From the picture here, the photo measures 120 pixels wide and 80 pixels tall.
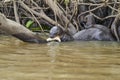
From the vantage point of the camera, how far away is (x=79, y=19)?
847 cm

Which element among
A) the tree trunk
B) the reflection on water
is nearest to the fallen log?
the reflection on water

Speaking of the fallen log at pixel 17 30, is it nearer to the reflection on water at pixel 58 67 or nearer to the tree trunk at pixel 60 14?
the reflection on water at pixel 58 67

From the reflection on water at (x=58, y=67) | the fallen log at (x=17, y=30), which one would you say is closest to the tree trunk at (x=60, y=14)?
the fallen log at (x=17, y=30)

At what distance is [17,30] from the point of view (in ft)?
19.7

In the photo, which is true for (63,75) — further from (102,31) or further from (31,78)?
(102,31)

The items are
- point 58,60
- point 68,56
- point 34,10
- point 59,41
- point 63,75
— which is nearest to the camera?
point 63,75

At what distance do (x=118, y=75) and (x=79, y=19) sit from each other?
5.44 metres

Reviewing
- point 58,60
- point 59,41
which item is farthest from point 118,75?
point 59,41

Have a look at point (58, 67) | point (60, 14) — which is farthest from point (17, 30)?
point (58, 67)

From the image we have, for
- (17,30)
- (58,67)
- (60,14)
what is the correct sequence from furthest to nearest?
(60,14), (17,30), (58,67)

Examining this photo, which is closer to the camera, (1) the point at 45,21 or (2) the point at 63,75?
(2) the point at 63,75

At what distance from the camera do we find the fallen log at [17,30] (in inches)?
224

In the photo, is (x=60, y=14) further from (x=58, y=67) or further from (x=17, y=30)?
(x=58, y=67)

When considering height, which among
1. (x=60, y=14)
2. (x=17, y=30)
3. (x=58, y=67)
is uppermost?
(x=58, y=67)
